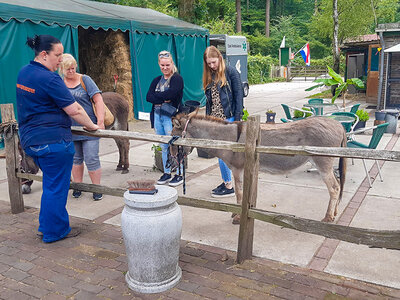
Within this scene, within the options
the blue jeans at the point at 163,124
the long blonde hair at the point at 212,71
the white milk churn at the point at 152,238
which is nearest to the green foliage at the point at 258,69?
the blue jeans at the point at 163,124

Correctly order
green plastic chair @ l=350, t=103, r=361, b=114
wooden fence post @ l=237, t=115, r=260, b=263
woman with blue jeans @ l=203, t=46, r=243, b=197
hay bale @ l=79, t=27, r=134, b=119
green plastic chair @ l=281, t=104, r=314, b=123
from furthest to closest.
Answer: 1. hay bale @ l=79, t=27, r=134, b=119
2. green plastic chair @ l=350, t=103, r=361, b=114
3. green plastic chair @ l=281, t=104, r=314, b=123
4. woman with blue jeans @ l=203, t=46, r=243, b=197
5. wooden fence post @ l=237, t=115, r=260, b=263

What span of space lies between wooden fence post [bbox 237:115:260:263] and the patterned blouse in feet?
5.80

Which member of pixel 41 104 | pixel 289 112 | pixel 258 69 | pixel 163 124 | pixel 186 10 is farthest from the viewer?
pixel 258 69

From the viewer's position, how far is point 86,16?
10344 millimetres

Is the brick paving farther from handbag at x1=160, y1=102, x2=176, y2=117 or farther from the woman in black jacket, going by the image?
handbag at x1=160, y1=102, x2=176, y2=117

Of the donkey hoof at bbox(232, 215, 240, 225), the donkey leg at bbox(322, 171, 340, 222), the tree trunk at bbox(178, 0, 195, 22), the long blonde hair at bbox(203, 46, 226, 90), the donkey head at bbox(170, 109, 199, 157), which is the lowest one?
the donkey hoof at bbox(232, 215, 240, 225)

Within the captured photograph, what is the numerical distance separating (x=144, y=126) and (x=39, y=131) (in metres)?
7.66

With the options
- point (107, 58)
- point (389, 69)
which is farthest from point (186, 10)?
point (389, 69)

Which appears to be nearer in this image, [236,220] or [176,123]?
[236,220]

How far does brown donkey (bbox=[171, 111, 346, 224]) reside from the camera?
4.69m

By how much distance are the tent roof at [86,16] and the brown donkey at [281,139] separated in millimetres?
6166

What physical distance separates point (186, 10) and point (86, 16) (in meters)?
6.29

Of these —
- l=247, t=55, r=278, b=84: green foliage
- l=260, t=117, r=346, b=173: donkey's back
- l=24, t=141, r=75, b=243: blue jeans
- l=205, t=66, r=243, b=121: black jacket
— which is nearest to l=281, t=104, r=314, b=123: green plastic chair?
l=205, t=66, r=243, b=121: black jacket

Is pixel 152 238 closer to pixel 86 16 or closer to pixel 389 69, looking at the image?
pixel 86 16
